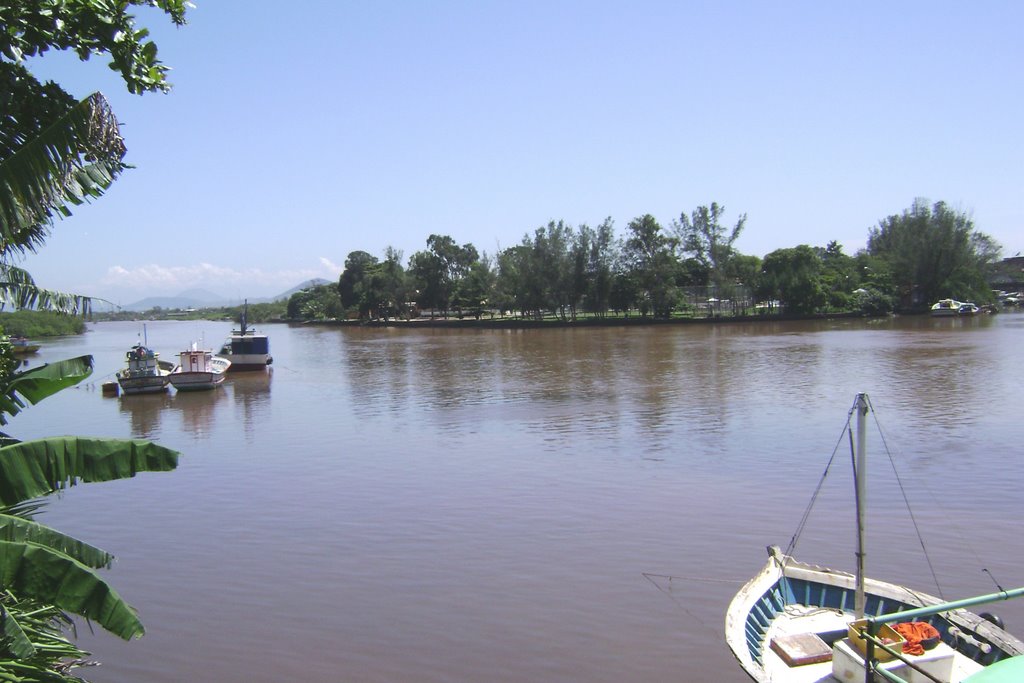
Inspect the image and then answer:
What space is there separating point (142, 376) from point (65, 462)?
31476 mm

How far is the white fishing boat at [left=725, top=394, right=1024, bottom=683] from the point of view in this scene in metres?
7.05

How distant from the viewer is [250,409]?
31516mm

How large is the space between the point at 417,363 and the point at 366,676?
132 ft

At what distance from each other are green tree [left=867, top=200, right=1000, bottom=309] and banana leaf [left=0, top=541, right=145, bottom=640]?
87.4 metres

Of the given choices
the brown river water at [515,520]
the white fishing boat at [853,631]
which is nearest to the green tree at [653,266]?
the brown river water at [515,520]

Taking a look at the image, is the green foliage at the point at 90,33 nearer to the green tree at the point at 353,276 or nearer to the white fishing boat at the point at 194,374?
the white fishing boat at the point at 194,374

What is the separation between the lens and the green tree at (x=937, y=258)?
8006 cm

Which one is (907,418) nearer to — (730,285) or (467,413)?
(467,413)

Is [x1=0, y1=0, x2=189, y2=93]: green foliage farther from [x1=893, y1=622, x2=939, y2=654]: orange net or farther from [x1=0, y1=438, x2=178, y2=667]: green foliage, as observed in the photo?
[x1=893, y1=622, x2=939, y2=654]: orange net

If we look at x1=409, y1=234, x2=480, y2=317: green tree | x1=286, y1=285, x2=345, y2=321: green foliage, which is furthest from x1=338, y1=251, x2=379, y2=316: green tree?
x1=409, y1=234, x2=480, y2=317: green tree

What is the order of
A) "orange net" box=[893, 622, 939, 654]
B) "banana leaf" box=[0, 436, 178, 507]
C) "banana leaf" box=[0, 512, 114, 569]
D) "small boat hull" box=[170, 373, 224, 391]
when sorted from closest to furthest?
"banana leaf" box=[0, 512, 114, 569]
"banana leaf" box=[0, 436, 178, 507]
"orange net" box=[893, 622, 939, 654]
"small boat hull" box=[170, 373, 224, 391]

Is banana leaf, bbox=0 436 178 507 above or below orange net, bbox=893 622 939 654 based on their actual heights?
above

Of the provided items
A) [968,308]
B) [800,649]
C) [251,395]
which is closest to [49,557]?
[800,649]

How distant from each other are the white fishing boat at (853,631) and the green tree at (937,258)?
81.3m
